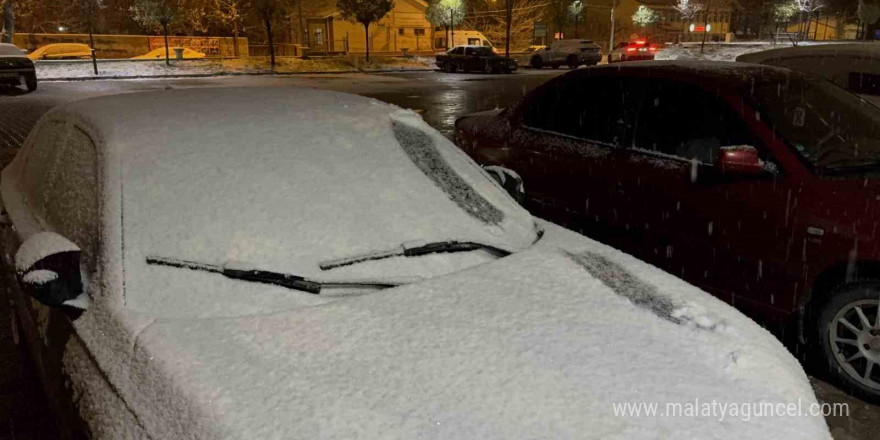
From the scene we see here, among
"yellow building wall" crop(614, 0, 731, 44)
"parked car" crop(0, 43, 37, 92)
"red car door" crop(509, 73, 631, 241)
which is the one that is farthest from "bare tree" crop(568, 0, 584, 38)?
"red car door" crop(509, 73, 631, 241)

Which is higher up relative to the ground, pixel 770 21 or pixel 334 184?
pixel 770 21

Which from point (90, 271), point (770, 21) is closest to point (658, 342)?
point (90, 271)

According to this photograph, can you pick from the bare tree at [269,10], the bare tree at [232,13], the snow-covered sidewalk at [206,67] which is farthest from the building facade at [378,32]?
the bare tree at [269,10]

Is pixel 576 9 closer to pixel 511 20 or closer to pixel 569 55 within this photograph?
pixel 511 20

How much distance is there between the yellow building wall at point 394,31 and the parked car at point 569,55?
15.5 m

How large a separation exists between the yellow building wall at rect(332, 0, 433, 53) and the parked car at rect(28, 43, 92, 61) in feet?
53.8

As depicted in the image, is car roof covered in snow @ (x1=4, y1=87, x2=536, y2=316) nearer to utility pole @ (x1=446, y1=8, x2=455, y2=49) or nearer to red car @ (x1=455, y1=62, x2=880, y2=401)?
red car @ (x1=455, y1=62, x2=880, y2=401)

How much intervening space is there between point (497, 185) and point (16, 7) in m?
54.0

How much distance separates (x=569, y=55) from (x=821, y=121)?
3065cm

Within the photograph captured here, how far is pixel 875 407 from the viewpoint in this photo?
10.0 ft

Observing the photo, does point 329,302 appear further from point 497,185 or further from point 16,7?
point 16,7

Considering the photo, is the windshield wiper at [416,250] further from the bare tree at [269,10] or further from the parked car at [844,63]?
the bare tree at [269,10]

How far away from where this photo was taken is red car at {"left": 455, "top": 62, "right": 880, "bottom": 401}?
3.11 metres

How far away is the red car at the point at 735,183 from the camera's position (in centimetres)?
311
